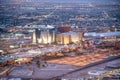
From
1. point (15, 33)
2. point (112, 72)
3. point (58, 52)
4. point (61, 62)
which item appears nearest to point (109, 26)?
point (15, 33)

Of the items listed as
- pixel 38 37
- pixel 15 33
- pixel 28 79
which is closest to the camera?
pixel 28 79

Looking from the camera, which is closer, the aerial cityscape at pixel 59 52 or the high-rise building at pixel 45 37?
the aerial cityscape at pixel 59 52

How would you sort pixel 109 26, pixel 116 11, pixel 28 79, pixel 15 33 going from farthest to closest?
pixel 116 11
pixel 109 26
pixel 15 33
pixel 28 79

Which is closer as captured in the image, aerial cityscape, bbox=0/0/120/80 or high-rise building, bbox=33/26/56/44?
aerial cityscape, bbox=0/0/120/80

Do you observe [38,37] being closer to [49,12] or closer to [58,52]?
[58,52]

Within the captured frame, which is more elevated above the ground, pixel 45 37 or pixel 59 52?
pixel 45 37

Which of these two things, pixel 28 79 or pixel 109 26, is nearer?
pixel 28 79

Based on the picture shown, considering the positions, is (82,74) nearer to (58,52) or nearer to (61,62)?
(61,62)

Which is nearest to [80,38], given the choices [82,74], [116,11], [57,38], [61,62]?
[57,38]

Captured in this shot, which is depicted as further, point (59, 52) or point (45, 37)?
point (45, 37)
